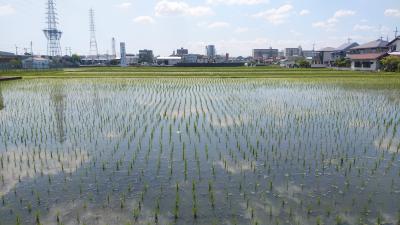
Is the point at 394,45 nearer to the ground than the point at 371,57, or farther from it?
farther from it

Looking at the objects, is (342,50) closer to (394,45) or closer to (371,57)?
(394,45)

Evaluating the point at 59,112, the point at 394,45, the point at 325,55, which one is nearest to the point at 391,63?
the point at 394,45

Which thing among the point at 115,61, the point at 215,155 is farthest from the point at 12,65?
the point at 215,155

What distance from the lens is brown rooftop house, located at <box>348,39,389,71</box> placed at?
4556 cm

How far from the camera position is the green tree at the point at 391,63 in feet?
128

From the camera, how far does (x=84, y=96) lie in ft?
66.4

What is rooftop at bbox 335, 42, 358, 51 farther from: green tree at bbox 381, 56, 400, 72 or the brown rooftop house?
green tree at bbox 381, 56, 400, 72

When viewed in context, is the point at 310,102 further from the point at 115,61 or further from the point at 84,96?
the point at 115,61

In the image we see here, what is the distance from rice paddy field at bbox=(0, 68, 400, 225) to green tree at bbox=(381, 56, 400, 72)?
2885cm

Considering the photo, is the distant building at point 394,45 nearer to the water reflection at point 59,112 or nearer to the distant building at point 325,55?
the distant building at point 325,55

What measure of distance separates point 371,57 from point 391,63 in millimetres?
7012

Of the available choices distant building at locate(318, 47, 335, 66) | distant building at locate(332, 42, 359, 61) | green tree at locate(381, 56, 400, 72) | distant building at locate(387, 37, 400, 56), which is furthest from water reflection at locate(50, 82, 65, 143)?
distant building at locate(318, 47, 335, 66)

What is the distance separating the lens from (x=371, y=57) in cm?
4656

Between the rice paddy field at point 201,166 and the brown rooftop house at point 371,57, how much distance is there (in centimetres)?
3527
